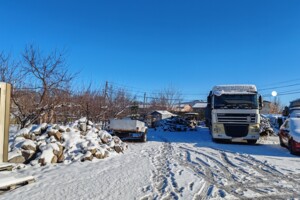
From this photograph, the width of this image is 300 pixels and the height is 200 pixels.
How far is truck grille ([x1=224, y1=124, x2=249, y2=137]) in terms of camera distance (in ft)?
49.8

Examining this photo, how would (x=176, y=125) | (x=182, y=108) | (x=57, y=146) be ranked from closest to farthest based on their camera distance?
(x=57, y=146) < (x=176, y=125) < (x=182, y=108)

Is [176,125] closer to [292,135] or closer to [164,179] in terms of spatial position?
[292,135]

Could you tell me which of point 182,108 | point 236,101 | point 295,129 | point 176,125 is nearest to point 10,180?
point 295,129

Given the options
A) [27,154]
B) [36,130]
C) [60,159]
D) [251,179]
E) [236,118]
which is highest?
[236,118]

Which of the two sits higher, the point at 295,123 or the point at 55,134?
the point at 295,123

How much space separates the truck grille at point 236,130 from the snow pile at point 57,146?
7352 millimetres

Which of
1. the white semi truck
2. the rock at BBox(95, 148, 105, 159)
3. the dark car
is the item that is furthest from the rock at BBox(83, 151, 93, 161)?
the white semi truck

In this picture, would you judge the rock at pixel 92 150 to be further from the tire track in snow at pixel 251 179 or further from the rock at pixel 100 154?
the tire track in snow at pixel 251 179

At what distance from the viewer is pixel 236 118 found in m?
15.2

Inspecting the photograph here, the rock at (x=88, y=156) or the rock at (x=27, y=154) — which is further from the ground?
the rock at (x=27, y=154)

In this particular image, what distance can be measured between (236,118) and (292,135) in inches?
152

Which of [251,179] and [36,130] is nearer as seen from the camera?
[251,179]

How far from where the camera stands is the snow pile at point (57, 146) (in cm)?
802

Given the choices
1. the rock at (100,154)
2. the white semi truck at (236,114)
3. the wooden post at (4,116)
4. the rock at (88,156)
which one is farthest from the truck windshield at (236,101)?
the wooden post at (4,116)
